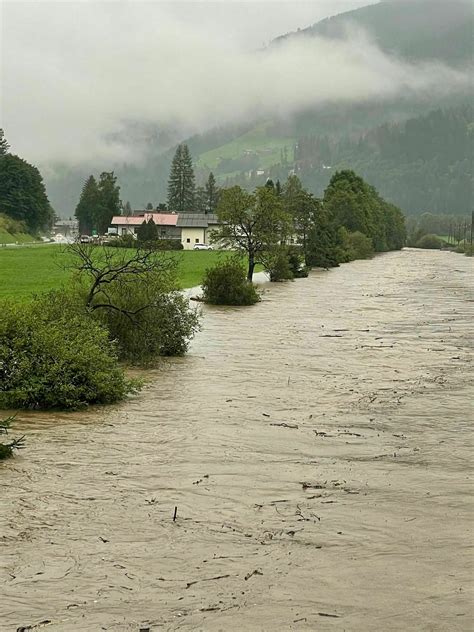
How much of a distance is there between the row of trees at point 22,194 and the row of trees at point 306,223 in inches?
1516

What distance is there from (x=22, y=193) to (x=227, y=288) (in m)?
88.9

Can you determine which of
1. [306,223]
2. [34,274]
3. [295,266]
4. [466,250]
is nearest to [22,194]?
[306,223]

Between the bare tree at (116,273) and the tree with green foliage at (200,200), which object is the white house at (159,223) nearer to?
the tree with green foliage at (200,200)

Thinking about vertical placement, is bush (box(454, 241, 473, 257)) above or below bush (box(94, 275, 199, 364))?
above

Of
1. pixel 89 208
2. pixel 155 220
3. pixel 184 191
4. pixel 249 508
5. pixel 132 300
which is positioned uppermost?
pixel 184 191

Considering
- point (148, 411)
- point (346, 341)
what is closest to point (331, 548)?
point (148, 411)

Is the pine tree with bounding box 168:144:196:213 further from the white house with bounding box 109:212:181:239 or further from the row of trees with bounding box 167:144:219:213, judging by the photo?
the white house with bounding box 109:212:181:239

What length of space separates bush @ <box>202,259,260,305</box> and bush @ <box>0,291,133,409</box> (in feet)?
86.5

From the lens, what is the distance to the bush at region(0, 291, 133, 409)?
16.3 metres

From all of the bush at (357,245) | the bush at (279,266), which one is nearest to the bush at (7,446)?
the bush at (279,266)

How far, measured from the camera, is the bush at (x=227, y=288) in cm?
4431

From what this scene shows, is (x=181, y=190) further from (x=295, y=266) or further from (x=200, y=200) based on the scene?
(x=295, y=266)

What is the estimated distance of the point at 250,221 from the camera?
204ft

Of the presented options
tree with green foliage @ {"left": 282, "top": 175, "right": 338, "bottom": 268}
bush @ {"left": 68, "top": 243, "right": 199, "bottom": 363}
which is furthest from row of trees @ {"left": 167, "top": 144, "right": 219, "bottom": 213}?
bush @ {"left": 68, "top": 243, "right": 199, "bottom": 363}
